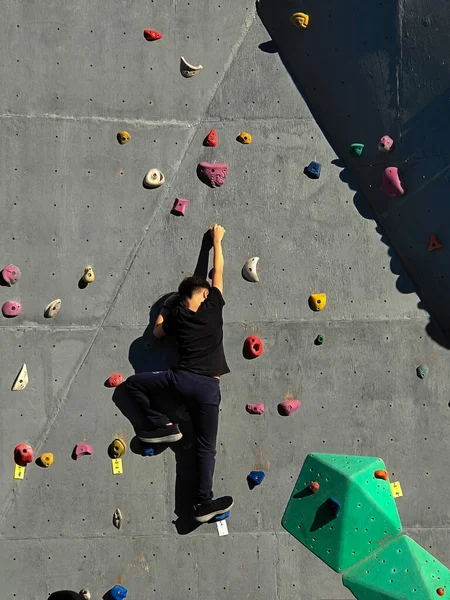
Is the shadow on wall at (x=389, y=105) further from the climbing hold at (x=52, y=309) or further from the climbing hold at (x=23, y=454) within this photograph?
the climbing hold at (x=23, y=454)

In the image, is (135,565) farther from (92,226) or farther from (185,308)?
(92,226)

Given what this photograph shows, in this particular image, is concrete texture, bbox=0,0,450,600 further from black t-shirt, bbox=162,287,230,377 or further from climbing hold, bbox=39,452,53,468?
black t-shirt, bbox=162,287,230,377

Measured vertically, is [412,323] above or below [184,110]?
below

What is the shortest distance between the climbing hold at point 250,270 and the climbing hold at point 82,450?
1461 millimetres

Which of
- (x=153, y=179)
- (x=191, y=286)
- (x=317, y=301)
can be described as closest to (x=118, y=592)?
(x=191, y=286)

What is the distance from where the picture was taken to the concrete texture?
→ 412 cm

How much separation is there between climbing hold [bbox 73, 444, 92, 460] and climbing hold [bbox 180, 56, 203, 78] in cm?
245

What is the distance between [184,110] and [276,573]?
3011 mm

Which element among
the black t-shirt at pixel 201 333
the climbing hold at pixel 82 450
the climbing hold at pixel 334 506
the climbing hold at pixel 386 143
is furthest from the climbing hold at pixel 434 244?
the climbing hold at pixel 82 450

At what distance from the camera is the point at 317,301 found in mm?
4195

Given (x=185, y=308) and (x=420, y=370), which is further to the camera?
(x=420, y=370)

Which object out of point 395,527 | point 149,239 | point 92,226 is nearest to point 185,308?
point 149,239

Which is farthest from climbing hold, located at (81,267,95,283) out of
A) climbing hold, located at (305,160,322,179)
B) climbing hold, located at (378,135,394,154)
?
climbing hold, located at (378,135,394,154)

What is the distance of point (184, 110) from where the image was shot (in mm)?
4270
